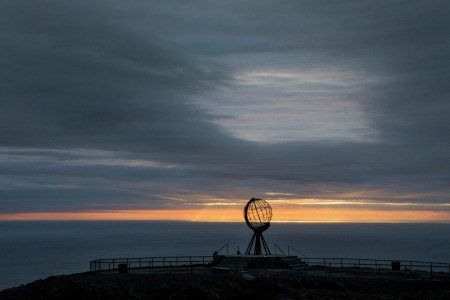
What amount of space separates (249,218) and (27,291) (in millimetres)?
26969

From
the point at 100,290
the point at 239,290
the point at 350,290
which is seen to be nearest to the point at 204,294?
the point at 239,290

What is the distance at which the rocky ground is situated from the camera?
38406 millimetres

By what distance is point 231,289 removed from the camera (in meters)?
40.0

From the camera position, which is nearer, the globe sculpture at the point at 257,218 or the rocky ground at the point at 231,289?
the rocky ground at the point at 231,289

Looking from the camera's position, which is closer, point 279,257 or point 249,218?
point 279,257

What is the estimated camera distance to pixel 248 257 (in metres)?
56.5

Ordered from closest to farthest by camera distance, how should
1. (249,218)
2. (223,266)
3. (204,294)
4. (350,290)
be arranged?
(204,294) → (350,290) → (223,266) → (249,218)

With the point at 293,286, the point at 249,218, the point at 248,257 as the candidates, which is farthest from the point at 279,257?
the point at 293,286

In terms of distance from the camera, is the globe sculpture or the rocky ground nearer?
the rocky ground

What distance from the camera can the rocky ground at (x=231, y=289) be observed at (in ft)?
126

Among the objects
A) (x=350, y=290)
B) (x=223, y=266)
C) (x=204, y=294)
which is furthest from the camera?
(x=223, y=266)

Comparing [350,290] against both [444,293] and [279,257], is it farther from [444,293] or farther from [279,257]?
[279,257]

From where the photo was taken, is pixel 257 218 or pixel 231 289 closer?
pixel 231 289

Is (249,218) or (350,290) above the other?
(249,218)
